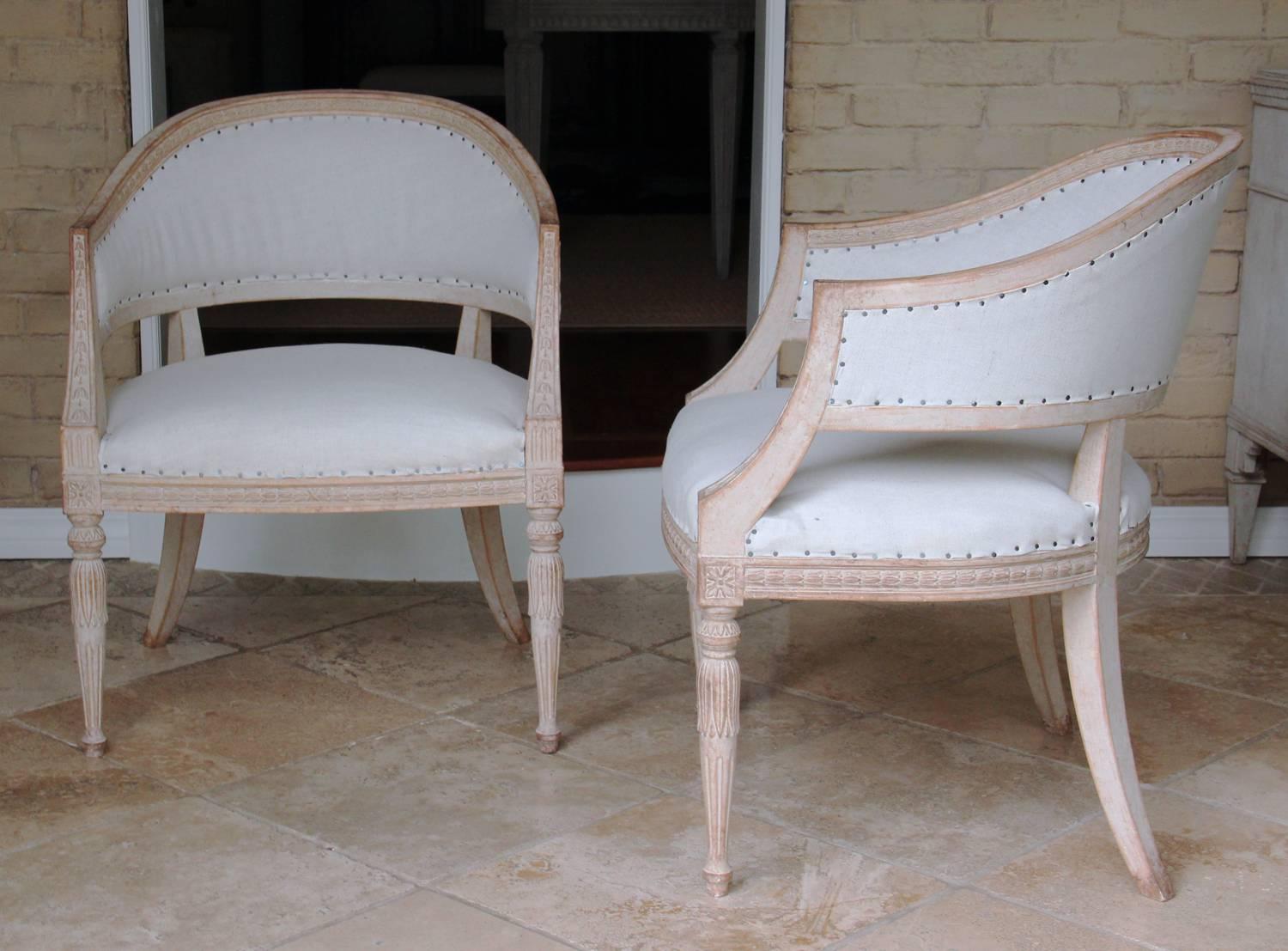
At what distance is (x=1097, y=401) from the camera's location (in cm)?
184

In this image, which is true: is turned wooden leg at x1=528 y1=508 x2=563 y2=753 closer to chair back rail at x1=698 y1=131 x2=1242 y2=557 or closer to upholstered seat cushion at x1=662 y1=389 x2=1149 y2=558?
upholstered seat cushion at x1=662 y1=389 x2=1149 y2=558

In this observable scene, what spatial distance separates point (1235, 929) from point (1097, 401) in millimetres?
600

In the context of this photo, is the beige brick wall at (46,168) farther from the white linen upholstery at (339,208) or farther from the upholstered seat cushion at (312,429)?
the upholstered seat cushion at (312,429)

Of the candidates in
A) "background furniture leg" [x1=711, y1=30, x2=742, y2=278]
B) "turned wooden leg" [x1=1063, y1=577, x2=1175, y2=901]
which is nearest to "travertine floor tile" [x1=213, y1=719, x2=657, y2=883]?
"turned wooden leg" [x1=1063, y1=577, x2=1175, y2=901]

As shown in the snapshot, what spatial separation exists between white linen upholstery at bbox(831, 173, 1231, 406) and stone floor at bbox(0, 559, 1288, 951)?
582 mm

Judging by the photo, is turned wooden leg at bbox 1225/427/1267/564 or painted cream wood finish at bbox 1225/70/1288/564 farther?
turned wooden leg at bbox 1225/427/1267/564

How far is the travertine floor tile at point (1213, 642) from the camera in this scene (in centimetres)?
266

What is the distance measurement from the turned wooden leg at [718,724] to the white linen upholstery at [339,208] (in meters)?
0.88

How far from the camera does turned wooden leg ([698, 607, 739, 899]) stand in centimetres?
185

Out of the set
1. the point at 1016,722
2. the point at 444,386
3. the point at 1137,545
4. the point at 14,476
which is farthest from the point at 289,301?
the point at 1137,545

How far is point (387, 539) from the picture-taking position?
3.10m

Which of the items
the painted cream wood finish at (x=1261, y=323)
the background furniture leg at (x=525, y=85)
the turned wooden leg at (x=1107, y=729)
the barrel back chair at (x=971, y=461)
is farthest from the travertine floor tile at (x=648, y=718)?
the background furniture leg at (x=525, y=85)

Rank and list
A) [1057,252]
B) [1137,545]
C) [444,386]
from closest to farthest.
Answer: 1. [1057,252]
2. [1137,545]
3. [444,386]

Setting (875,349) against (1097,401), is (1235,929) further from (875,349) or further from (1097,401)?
(875,349)
